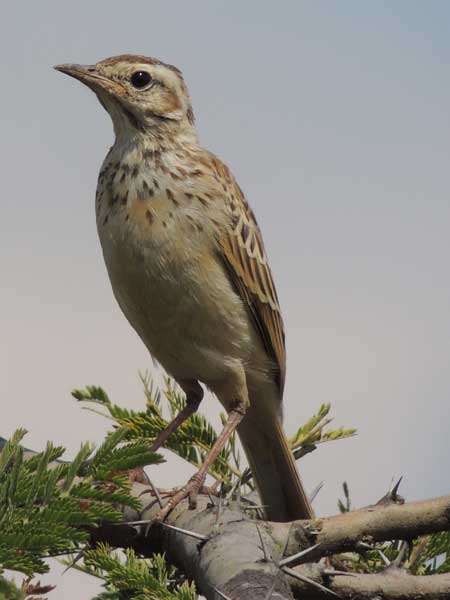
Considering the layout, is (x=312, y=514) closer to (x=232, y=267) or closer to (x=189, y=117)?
(x=232, y=267)

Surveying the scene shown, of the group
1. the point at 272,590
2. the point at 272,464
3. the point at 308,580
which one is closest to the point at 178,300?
the point at 272,464

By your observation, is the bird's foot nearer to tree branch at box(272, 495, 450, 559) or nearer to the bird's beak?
tree branch at box(272, 495, 450, 559)

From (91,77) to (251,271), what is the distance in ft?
5.35

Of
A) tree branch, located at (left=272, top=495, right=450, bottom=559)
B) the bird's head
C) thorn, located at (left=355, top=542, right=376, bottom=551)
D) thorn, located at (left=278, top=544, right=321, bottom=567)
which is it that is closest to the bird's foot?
tree branch, located at (left=272, top=495, right=450, bottom=559)

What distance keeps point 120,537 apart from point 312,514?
2326mm

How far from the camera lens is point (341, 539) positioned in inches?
155

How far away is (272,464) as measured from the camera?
6793mm

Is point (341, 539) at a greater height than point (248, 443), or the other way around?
point (248, 443)

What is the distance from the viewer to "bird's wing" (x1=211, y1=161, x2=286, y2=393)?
21.4 feet

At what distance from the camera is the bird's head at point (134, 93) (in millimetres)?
6738

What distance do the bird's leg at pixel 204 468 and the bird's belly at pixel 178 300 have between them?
0.26 meters

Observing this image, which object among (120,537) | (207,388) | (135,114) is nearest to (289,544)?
(120,537)

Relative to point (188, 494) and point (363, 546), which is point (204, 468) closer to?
point (188, 494)

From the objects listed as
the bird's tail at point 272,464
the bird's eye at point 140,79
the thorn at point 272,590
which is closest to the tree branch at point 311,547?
the thorn at point 272,590
